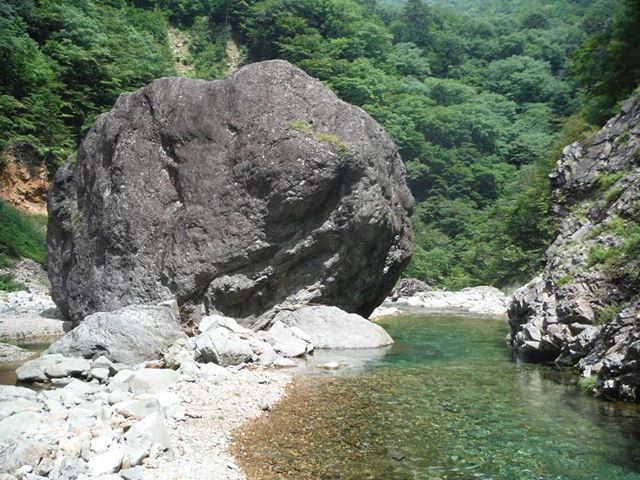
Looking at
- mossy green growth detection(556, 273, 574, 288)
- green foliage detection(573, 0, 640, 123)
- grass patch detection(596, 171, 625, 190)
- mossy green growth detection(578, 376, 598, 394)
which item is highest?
green foliage detection(573, 0, 640, 123)

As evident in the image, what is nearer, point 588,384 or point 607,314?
point 588,384

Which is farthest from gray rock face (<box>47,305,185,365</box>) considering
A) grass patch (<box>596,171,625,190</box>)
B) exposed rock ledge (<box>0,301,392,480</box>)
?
grass patch (<box>596,171,625,190</box>)

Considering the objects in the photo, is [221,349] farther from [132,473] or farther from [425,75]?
[425,75]

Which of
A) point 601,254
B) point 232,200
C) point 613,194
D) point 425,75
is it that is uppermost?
point 425,75

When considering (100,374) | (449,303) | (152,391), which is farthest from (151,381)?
(449,303)

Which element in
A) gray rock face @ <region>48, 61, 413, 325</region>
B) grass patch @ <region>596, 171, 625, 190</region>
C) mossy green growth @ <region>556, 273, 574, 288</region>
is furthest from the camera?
grass patch @ <region>596, 171, 625, 190</region>

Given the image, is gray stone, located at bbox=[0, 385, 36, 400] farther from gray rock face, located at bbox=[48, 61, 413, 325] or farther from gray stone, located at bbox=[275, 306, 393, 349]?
gray stone, located at bbox=[275, 306, 393, 349]

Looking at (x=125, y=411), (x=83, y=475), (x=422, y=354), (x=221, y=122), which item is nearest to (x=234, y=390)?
(x=125, y=411)

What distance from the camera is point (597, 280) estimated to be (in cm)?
1266

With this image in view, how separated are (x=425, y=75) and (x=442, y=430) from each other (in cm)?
6788

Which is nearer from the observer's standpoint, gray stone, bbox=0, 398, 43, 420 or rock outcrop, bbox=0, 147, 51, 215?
gray stone, bbox=0, 398, 43, 420

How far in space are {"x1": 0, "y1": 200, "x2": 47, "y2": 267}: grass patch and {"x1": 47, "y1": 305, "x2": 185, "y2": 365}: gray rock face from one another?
14839 mm

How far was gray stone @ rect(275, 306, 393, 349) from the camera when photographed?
14961 mm

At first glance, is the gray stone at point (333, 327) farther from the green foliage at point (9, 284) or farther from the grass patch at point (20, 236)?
the grass patch at point (20, 236)
